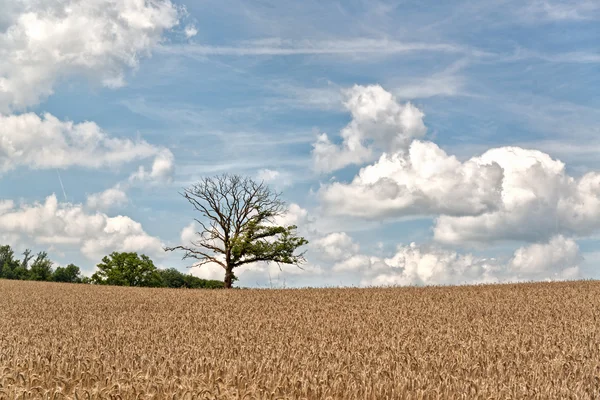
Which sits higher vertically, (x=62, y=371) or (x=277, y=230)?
(x=277, y=230)

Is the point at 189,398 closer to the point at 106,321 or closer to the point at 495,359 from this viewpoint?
the point at 495,359

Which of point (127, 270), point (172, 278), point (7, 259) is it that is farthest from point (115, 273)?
point (7, 259)

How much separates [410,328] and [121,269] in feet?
138

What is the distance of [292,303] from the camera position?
21.3 m

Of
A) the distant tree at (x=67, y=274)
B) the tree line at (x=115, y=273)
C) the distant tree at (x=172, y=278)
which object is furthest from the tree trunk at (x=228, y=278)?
the distant tree at (x=67, y=274)

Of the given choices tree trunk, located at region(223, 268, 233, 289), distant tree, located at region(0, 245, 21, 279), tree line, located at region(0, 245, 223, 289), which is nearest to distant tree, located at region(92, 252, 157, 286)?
tree line, located at region(0, 245, 223, 289)

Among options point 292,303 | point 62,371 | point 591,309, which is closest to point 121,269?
point 292,303

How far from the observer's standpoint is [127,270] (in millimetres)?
50688

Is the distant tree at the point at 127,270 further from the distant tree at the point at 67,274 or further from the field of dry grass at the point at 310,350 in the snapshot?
the field of dry grass at the point at 310,350

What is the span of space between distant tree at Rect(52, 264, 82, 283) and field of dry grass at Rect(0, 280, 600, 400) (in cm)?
5058

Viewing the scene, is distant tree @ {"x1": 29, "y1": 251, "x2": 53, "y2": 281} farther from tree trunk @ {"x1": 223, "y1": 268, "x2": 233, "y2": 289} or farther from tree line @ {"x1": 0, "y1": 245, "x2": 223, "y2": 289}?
tree trunk @ {"x1": 223, "y1": 268, "x2": 233, "y2": 289}

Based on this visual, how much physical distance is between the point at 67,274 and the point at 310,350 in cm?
6561

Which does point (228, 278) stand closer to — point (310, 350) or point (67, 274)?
point (310, 350)

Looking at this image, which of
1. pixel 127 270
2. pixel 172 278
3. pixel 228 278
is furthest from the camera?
pixel 172 278
